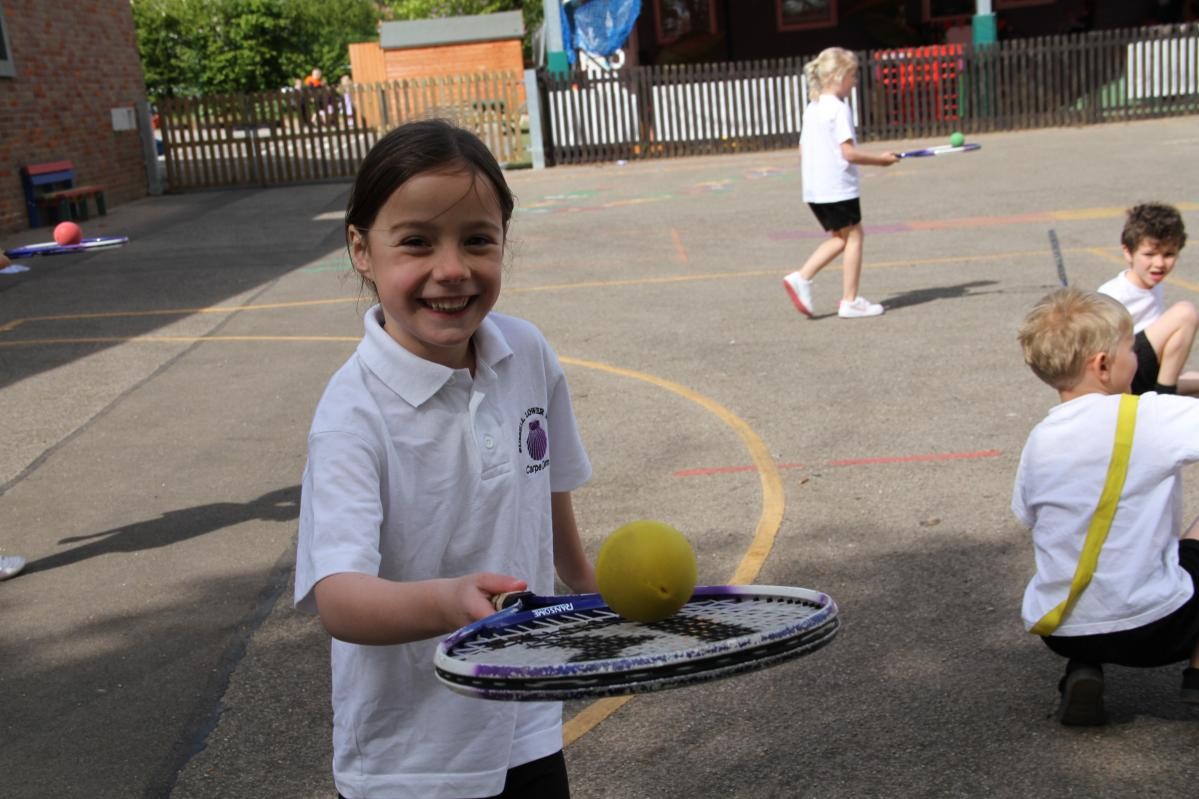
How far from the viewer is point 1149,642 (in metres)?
3.82

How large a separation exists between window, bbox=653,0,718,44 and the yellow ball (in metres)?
30.1

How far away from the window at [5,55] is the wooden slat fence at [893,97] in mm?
9742

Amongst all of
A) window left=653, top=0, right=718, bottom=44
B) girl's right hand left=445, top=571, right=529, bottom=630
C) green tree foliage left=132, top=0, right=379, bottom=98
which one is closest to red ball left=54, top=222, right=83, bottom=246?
girl's right hand left=445, top=571, right=529, bottom=630

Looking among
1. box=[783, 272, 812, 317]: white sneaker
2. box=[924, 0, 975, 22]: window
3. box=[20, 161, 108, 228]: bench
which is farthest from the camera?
box=[924, 0, 975, 22]: window

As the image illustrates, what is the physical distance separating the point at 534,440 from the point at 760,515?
140 inches

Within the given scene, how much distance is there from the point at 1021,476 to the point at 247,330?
8.58 m

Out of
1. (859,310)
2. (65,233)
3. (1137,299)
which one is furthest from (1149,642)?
(859,310)

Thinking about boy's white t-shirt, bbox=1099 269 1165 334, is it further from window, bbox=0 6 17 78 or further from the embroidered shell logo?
window, bbox=0 6 17 78

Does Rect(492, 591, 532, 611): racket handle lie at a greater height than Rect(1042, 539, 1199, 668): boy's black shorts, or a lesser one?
greater

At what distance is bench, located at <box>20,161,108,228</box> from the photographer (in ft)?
65.1

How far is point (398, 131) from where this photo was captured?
7.89 feet

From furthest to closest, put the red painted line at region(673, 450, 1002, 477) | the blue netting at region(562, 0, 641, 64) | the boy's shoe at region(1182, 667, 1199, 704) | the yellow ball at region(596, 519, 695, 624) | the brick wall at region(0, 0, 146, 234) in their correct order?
the blue netting at region(562, 0, 641, 64), the brick wall at region(0, 0, 146, 234), the red painted line at region(673, 450, 1002, 477), the boy's shoe at region(1182, 667, 1199, 704), the yellow ball at region(596, 519, 695, 624)

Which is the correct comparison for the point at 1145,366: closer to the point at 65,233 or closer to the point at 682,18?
the point at 65,233

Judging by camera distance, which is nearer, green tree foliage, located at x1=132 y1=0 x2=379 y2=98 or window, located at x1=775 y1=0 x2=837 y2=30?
window, located at x1=775 y1=0 x2=837 y2=30
